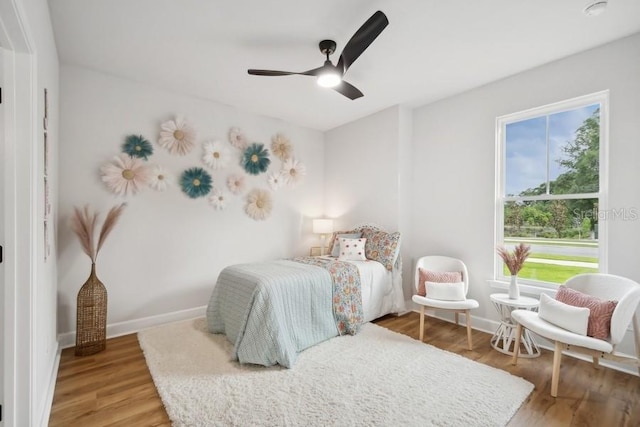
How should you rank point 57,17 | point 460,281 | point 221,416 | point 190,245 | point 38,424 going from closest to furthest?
point 38,424 → point 221,416 → point 57,17 → point 460,281 → point 190,245

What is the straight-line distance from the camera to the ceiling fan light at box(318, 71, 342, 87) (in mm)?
2260

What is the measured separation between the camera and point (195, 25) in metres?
2.23

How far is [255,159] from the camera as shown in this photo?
4059 millimetres

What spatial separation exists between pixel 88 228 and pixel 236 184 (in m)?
1.67

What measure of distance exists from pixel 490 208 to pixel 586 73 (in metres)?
1.43

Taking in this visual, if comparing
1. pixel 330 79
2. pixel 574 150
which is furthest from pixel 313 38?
pixel 574 150

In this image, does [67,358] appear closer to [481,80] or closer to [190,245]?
[190,245]

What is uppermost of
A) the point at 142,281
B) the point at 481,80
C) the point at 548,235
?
the point at 481,80

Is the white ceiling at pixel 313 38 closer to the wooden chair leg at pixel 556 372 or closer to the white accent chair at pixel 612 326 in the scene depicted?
the white accent chair at pixel 612 326

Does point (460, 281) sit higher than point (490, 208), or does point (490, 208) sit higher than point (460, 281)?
point (490, 208)

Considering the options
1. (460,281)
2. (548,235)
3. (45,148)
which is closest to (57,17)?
(45,148)

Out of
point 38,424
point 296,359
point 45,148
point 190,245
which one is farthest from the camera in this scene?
point 190,245

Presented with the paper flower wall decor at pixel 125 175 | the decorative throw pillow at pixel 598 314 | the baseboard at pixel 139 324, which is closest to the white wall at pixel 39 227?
the baseboard at pixel 139 324

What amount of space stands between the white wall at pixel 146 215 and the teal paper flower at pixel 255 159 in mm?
106
